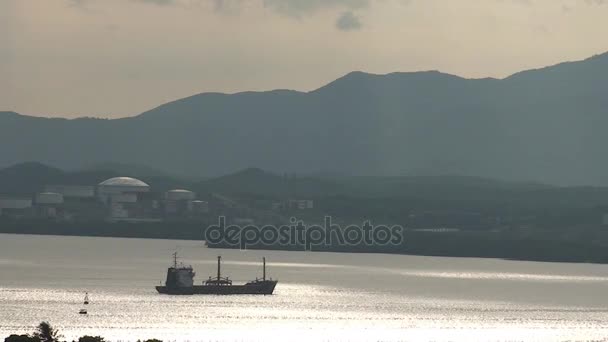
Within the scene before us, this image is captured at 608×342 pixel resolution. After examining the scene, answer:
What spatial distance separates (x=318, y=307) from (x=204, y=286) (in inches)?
735

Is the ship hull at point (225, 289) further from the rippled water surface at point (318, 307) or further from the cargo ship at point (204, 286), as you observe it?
the rippled water surface at point (318, 307)

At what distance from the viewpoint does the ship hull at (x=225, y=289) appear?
146 meters

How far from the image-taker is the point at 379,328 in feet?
368

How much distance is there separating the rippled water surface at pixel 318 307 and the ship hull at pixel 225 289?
1305mm

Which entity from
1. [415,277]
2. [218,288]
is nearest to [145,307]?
[218,288]

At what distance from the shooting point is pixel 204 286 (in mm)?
147125

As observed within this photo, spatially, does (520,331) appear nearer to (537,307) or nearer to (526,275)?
(537,307)

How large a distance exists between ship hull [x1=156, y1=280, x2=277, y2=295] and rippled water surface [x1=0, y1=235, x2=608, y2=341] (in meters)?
1.30

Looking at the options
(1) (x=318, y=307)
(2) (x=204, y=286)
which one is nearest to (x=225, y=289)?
(2) (x=204, y=286)

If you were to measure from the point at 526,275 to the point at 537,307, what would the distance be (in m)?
60.9

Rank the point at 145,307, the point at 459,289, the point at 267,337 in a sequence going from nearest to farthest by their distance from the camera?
the point at 267,337 → the point at 145,307 → the point at 459,289

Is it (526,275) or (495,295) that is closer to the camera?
(495,295)

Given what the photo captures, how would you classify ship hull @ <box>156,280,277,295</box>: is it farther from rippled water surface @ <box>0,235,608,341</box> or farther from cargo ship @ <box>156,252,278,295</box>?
rippled water surface @ <box>0,235,608,341</box>

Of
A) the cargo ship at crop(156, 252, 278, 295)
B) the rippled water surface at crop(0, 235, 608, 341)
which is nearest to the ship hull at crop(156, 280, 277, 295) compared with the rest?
the cargo ship at crop(156, 252, 278, 295)
